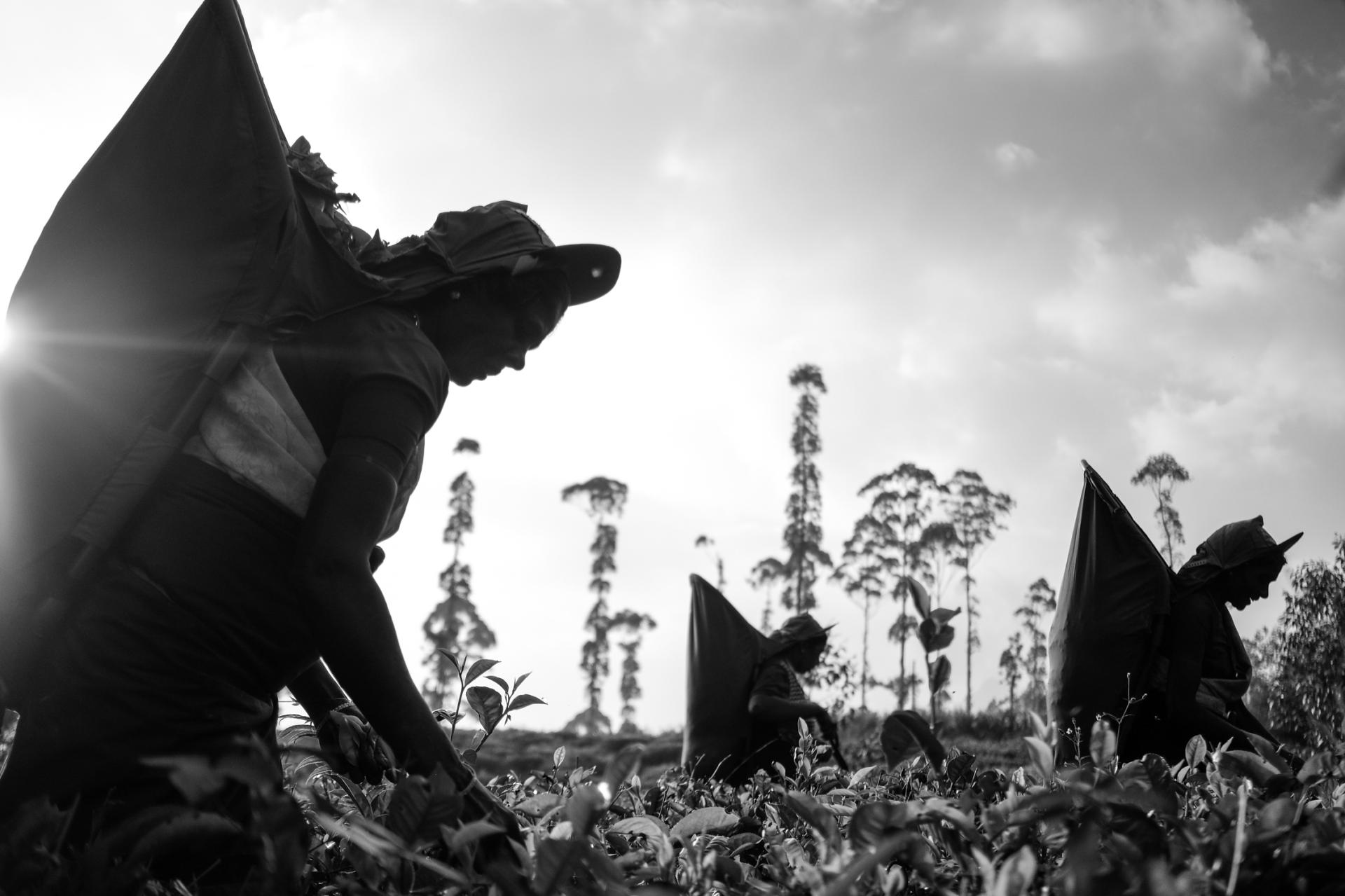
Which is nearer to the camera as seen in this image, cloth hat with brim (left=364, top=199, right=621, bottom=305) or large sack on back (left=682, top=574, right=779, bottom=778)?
cloth hat with brim (left=364, top=199, right=621, bottom=305)

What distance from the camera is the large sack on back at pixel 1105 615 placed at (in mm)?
5230

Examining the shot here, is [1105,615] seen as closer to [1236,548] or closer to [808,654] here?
[1236,548]

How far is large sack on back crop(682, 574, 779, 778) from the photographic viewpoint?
7.57m

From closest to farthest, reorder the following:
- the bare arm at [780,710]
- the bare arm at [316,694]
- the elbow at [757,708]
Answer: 1. the bare arm at [316,694]
2. the bare arm at [780,710]
3. the elbow at [757,708]

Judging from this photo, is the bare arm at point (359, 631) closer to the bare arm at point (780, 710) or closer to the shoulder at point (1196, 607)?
the shoulder at point (1196, 607)

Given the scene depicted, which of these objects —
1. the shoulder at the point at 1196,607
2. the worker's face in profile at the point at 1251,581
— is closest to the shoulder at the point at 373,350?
the shoulder at the point at 1196,607

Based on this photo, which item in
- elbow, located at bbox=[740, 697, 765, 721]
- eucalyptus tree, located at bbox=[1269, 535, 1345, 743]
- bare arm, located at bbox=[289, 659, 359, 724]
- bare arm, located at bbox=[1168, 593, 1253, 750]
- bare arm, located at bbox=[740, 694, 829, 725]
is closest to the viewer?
bare arm, located at bbox=[289, 659, 359, 724]

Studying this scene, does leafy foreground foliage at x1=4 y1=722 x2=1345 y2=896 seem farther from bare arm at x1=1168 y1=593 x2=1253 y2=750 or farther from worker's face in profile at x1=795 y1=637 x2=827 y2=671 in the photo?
worker's face in profile at x1=795 y1=637 x2=827 y2=671

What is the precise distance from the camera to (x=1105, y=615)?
211 inches

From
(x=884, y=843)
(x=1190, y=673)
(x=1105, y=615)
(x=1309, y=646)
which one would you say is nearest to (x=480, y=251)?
(x=884, y=843)

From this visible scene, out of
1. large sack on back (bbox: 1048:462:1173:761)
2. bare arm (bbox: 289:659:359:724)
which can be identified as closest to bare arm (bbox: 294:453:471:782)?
bare arm (bbox: 289:659:359:724)

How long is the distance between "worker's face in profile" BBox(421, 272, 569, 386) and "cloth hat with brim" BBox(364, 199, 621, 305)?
0.11 ft

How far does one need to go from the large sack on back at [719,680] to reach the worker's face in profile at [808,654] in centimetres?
27

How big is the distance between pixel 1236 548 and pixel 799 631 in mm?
3485
